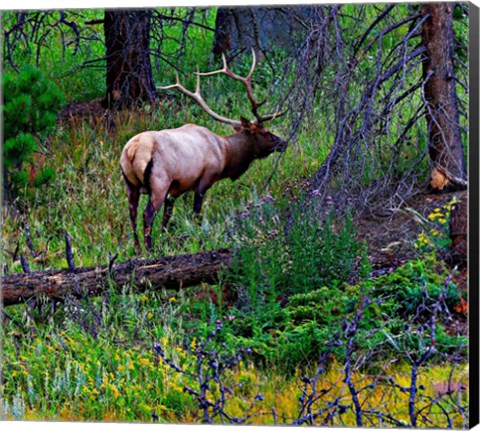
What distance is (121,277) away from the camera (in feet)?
22.0

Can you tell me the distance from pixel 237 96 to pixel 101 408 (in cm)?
162

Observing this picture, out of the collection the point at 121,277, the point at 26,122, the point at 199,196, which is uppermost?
the point at 26,122

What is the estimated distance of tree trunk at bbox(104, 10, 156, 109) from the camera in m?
6.87

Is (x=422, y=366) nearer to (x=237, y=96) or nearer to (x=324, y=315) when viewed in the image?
(x=324, y=315)

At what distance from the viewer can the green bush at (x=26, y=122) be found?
6832 mm

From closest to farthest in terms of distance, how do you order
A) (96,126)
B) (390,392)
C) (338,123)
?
(390,392)
(338,123)
(96,126)

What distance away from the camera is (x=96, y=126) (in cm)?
693

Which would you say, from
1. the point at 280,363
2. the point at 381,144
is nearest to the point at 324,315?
the point at 280,363

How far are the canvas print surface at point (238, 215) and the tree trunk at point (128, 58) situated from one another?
0.04 ft

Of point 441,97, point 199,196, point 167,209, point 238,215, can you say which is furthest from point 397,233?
point 167,209

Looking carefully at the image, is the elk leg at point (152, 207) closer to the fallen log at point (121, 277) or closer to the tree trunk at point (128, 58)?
the fallen log at point (121, 277)

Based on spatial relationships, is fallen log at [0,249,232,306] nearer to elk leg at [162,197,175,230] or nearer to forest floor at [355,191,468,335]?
elk leg at [162,197,175,230]

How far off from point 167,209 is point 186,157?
0.33 m

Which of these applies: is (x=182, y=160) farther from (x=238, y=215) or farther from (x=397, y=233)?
(x=397, y=233)
